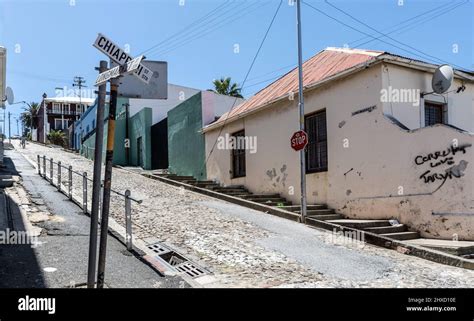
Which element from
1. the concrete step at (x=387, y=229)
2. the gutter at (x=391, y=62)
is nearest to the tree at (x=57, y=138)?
the gutter at (x=391, y=62)

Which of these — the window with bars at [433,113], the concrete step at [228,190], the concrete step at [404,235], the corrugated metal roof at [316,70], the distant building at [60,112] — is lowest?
the concrete step at [404,235]

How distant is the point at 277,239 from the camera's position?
870 centimetres

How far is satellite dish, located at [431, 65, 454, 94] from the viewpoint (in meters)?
9.91

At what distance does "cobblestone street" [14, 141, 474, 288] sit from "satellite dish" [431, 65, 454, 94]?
4.02 meters

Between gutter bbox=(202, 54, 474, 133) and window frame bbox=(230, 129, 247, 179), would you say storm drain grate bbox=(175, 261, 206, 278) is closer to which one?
gutter bbox=(202, 54, 474, 133)

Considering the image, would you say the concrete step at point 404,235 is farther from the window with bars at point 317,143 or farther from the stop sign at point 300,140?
the window with bars at point 317,143

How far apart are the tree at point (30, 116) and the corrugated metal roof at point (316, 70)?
62.9 metres

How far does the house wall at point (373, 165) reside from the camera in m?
Answer: 8.79

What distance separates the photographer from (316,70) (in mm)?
13383

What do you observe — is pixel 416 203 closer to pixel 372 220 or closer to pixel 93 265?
pixel 372 220

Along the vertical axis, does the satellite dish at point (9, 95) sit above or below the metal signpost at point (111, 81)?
above

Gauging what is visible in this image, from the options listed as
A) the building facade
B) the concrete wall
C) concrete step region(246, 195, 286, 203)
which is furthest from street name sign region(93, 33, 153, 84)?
the concrete wall

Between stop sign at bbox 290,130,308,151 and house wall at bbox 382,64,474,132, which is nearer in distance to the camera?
house wall at bbox 382,64,474,132

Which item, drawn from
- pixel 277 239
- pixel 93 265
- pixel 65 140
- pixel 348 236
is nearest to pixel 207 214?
pixel 277 239
